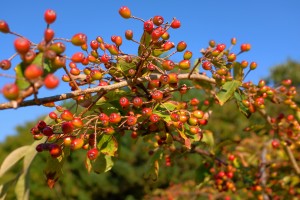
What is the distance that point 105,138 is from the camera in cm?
146

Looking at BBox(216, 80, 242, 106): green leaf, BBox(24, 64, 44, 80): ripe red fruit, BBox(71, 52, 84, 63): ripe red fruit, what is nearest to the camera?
BBox(24, 64, 44, 80): ripe red fruit

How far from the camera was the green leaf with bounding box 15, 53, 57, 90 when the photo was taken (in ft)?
2.90

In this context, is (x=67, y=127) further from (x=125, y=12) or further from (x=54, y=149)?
(x=125, y=12)

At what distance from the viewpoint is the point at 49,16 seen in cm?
96

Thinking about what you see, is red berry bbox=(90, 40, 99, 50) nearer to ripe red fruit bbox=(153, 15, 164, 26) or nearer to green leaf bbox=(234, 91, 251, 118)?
ripe red fruit bbox=(153, 15, 164, 26)

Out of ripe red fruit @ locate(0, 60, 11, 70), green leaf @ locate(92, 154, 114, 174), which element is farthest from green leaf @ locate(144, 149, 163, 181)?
ripe red fruit @ locate(0, 60, 11, 70)

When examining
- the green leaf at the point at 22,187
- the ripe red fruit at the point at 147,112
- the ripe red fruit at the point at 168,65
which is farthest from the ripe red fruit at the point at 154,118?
the green leaf at the point at 22,187

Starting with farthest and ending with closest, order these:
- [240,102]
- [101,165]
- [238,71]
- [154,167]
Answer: [154,167] < [238,71] < [240,102] < [101,165]

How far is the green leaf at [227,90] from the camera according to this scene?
1780mm

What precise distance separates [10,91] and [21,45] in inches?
4.8

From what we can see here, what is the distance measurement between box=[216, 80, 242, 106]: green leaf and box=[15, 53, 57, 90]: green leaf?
100cm

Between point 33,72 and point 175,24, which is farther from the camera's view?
point 175,24

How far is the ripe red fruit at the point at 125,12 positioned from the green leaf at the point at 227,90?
605 millimetres

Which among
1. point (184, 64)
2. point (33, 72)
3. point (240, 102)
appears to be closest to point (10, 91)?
point (33, 72)
